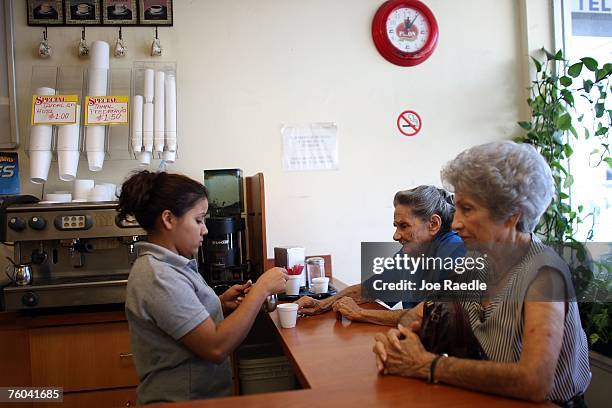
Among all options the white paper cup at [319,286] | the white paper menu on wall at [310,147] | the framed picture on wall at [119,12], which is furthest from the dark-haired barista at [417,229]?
the framed picture on wall at [119,12]

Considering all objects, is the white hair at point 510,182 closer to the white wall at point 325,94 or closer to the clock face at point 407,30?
the white wall at point 325,94

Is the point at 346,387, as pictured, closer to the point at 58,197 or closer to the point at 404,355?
the point at 404,355

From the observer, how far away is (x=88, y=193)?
249 centimetres

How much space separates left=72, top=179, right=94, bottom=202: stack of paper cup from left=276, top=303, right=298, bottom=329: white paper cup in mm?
1325

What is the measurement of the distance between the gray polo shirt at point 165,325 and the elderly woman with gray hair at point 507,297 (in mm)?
500

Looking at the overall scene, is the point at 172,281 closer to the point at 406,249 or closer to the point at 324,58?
the point at 406,249

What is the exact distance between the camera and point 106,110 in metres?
2.57

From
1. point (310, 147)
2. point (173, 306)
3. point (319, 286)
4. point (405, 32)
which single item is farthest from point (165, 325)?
point (405, 32)

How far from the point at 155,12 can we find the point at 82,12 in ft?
1.28

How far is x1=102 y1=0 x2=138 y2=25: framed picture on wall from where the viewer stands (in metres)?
2.75

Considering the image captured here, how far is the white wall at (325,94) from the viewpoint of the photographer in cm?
282

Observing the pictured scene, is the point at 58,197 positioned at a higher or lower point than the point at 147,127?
lower

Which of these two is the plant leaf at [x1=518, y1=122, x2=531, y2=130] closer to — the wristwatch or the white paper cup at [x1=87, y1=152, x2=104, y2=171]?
the wristwatch

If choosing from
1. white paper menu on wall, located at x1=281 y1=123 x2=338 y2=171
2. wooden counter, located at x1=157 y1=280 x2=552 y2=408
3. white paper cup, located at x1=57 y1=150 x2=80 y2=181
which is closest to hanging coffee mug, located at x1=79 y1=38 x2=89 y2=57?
white paper cup, located at x1=57 y1=150 x2=80 y2=181
